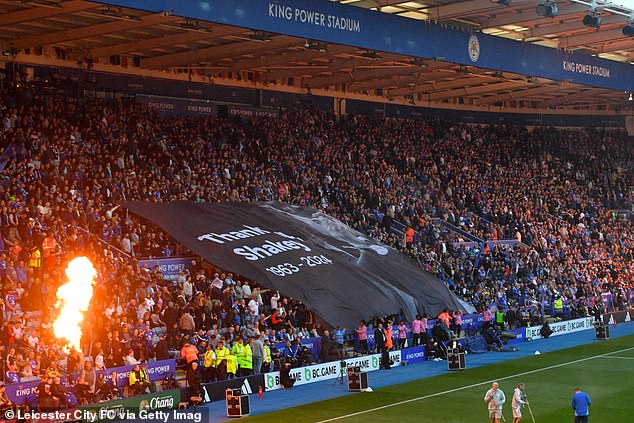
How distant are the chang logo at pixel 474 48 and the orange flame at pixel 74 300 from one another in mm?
18002

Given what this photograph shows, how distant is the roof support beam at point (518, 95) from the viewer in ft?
183

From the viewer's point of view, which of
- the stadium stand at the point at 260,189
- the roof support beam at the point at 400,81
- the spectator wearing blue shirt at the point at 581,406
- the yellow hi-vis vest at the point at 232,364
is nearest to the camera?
the spectator wearing blue shirt at the point at 581,406

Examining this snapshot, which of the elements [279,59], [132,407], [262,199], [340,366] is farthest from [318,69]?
[132,407]

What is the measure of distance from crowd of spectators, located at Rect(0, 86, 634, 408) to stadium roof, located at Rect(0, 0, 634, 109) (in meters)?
2.27

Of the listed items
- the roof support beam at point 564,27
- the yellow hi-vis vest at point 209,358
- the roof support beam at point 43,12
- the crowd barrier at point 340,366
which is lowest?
the crowd barrier at point 340,366

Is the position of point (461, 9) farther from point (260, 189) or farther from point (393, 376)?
point (393, 376)

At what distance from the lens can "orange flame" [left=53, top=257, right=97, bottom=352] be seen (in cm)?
2666

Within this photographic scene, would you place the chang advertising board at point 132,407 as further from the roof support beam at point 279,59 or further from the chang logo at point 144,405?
the roof support beam at point 279,59

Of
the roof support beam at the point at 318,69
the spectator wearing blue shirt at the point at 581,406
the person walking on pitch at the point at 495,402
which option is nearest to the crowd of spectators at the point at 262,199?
the roof support beam at the point at 318,69

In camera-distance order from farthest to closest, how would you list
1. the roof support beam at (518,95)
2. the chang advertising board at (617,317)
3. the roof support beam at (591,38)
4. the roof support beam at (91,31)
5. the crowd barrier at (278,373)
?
the roof support beam at (518,95) → the chang advertising board at (617,317) → the roof support beam at (591,38) → the roof support beam at (91,31) → the crowd barrier at (278,373)

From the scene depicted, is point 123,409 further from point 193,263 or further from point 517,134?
point 517,134

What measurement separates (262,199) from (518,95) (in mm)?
23161

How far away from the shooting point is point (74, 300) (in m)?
27.7

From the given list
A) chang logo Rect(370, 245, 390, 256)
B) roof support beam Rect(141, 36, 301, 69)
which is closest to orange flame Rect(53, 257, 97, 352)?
roof support beam Rect(141, 36, 301, 69)
